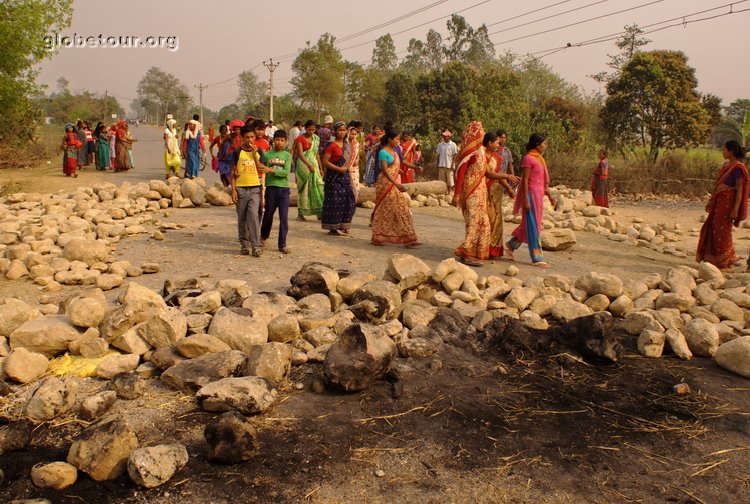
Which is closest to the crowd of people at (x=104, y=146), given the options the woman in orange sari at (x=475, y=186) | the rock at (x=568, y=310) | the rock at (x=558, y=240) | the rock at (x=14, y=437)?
the woman in orange sari at (x=475, y=186)

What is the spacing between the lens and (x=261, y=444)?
3.06m

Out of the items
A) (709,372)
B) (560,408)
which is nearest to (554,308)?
(709,372)

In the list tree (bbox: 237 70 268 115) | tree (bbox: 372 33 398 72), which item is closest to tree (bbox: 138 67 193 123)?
tree (bbox: 237 70 268 115)

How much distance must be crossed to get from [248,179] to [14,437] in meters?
4.33

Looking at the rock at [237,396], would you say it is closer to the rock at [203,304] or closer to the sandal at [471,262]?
the rock at [203,304]

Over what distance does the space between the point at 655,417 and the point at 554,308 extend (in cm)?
164

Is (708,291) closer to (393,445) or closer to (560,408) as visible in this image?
(560,408)

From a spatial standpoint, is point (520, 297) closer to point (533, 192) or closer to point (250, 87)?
point (533, 192)

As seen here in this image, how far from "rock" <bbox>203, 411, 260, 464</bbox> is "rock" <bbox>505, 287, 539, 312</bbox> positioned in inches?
113

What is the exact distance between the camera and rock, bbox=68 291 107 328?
4.12 metres

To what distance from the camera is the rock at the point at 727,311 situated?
199 inches

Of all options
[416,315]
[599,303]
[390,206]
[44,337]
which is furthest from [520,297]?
[44,337]

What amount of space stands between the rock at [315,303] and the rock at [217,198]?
256 inches

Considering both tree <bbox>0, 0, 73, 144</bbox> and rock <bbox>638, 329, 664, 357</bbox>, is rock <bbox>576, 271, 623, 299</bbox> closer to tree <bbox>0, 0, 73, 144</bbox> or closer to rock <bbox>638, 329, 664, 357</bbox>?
rock <bbox>638, 329, 664, 357</bbox>
